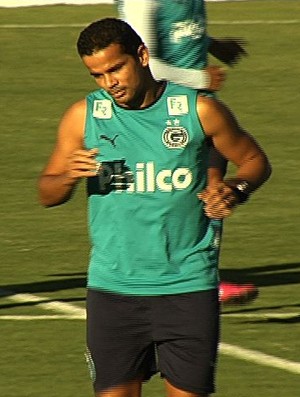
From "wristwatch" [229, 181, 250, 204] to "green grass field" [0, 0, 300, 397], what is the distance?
2258 mm

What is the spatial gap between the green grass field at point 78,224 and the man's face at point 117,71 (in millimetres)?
2732

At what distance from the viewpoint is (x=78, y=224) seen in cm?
1410

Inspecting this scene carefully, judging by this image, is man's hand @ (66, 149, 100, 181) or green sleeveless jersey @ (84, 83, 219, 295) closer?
man's hand @ (66, 149, 100, 181)

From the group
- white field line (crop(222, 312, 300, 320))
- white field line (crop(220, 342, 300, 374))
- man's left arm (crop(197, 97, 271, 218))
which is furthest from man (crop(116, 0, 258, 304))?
man's left arm (crop(197, 97, 271, 218))

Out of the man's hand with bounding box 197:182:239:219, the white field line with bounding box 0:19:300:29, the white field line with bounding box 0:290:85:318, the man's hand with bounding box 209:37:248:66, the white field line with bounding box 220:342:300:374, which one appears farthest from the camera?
the white field line with bounding box 0:19:300:29

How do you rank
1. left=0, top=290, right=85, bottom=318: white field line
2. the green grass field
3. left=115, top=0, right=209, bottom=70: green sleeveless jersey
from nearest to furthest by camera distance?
left=115, top=0, right=209, bottom=70: green sleeveless jersey
the green grass field
left=0, top=290, right=85, bottom=318: white field line

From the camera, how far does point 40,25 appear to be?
23.3 m

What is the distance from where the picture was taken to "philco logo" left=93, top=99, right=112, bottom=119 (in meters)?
7.30

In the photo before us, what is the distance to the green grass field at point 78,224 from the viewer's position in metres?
10.1

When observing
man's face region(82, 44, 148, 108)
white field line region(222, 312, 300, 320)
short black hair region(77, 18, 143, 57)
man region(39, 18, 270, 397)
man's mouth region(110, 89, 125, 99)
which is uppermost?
short black hair region(77, 18, 143, 57)

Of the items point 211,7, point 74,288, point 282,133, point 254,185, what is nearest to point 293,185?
point 282,133

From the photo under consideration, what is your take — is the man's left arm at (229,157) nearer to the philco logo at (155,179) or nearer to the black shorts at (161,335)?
the philco logo at (155,179)

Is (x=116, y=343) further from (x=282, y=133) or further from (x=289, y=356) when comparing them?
(x=282, y=133)

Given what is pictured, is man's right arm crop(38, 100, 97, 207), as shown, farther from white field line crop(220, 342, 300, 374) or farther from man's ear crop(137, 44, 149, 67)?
white field line crop(220, 342, 300, 374)
